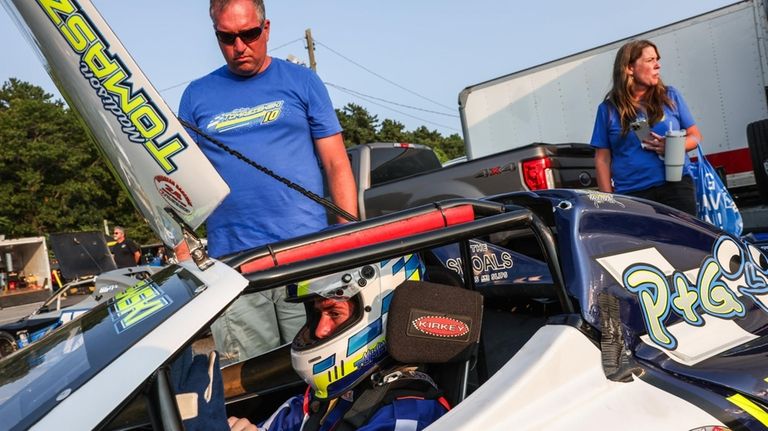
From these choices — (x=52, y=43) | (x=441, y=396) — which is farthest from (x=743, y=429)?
(x=52, y=43)

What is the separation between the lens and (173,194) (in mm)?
1386

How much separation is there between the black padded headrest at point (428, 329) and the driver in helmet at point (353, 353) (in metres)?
0.10

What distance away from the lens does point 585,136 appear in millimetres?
9039

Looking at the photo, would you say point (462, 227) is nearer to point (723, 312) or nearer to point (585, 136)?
point (723, 312)

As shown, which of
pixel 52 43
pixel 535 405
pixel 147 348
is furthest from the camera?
pixel 535 405

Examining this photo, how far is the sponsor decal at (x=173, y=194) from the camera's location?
1.37m

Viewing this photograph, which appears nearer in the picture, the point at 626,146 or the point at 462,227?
the point at 462,227

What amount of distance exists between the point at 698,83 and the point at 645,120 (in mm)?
5141

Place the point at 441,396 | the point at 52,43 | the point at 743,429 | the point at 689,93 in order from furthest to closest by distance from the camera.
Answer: the point at 689,93 < the point at 441,396 < the point at 743,429 < the point at 52,43

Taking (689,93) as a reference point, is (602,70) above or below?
above

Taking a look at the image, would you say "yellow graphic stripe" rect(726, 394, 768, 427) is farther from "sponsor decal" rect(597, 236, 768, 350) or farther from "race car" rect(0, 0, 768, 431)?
"sponsor decal" rect(597, 236, 768, 350)

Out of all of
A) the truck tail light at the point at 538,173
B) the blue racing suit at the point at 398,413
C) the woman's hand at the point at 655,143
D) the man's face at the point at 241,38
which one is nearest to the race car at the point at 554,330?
the blue racing suit at the point at 398,413

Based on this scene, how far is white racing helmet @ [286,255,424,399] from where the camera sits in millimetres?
1829

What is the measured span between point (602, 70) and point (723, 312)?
288 inches
